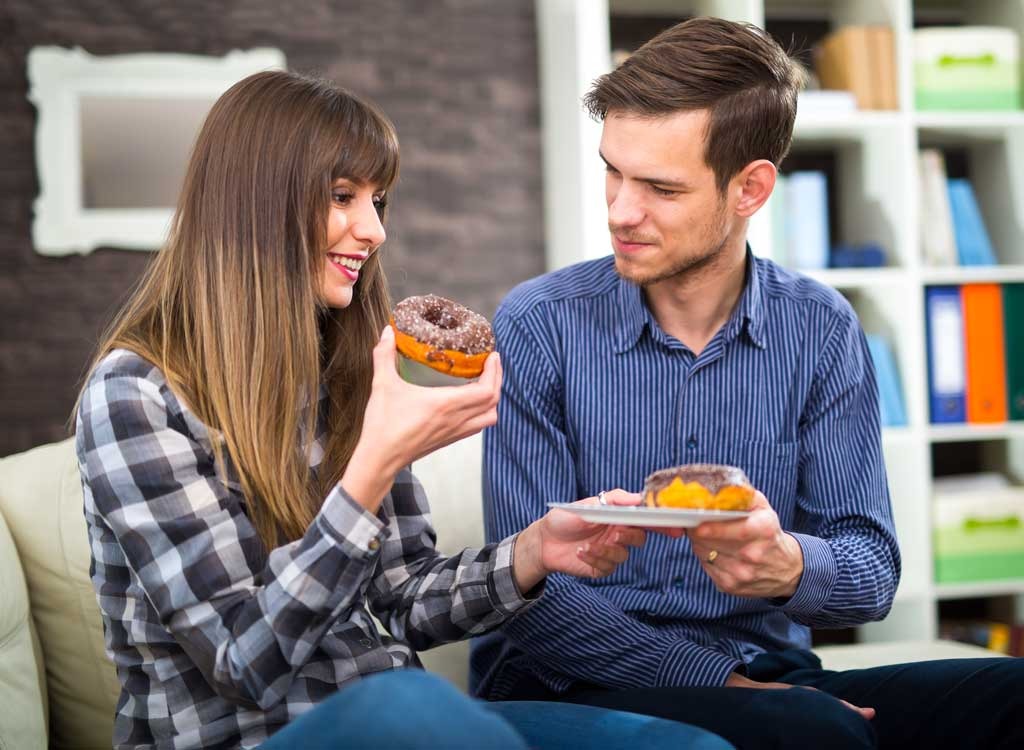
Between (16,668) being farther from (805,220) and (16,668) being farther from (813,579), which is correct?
(805,220)

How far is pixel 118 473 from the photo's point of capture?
124 cm

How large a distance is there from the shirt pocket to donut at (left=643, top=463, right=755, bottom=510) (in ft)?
1.44

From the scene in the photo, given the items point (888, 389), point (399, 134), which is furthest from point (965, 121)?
point (399, 134)

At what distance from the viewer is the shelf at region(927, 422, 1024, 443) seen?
10.2 ft

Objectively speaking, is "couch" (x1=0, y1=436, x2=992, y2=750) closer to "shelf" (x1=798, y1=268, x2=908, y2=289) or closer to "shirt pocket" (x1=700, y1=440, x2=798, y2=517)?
"shirt pocket" (x1=700, y1=440, x2=798, y2=517)

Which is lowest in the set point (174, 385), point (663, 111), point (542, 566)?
point (542, 566)

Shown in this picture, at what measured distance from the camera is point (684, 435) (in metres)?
1.77

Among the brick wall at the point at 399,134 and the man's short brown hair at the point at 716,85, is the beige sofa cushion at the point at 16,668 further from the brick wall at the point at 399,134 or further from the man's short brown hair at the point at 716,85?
the brick wall at the point at 399,134

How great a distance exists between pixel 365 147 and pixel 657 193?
557mm

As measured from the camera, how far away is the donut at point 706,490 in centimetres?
131

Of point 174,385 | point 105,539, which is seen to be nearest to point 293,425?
point 174,385

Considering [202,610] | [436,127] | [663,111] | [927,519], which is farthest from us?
[436,127]

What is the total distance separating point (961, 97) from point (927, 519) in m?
1.23

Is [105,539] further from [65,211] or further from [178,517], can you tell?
[65,211]
